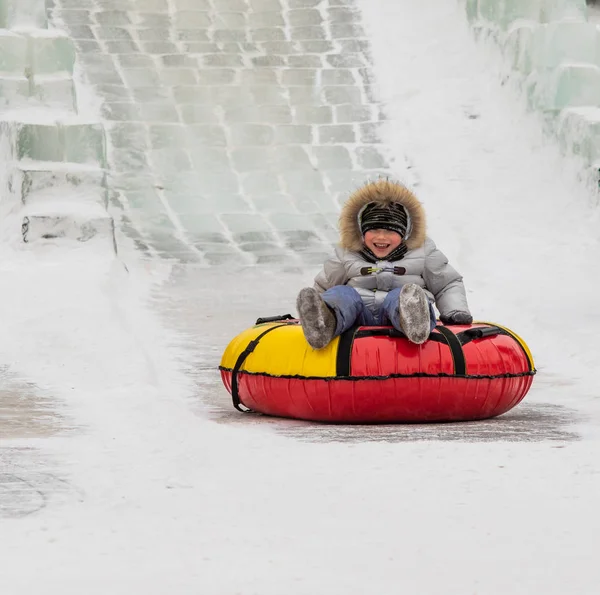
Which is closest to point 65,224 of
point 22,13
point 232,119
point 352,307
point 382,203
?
point 22,13

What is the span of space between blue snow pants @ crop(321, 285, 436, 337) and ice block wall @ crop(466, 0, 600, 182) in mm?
5242

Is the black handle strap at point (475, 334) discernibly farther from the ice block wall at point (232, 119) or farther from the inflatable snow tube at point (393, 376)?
the ice block wall at point (232, 119)

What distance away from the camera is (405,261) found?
5.77 meters

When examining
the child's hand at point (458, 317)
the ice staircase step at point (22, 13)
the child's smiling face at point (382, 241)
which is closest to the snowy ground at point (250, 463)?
the child's hand at point (458, 317)

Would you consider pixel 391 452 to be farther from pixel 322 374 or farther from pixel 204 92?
pixel 204 92

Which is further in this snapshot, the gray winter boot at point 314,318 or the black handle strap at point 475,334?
the black handle strap at point 475,334

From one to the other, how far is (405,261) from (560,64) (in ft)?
19.4

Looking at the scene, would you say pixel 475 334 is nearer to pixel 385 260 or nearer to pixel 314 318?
pixel 385 260

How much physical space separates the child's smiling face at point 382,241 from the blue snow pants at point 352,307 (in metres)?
0.26

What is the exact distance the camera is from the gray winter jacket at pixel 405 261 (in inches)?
227

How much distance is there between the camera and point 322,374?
5.33 meters

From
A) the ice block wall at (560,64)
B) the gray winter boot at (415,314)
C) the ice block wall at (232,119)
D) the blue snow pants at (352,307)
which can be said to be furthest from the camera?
the ice block wall at (560,64)

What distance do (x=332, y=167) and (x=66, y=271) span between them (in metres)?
3.47

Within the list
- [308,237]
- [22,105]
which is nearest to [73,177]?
[22,105]
